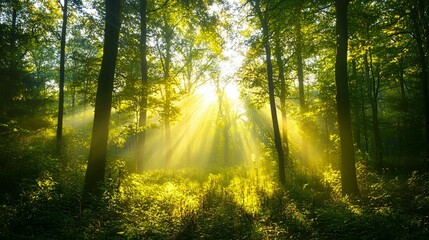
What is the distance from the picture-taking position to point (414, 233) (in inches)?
219

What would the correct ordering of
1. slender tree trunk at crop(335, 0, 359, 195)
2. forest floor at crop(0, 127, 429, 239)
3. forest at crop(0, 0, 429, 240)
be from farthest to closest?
slender tree trunk at crop(335, 0, 359, 195), forest at crop(0, 0, 429, 240), forest floor at crop(0, 127, 429, 239)

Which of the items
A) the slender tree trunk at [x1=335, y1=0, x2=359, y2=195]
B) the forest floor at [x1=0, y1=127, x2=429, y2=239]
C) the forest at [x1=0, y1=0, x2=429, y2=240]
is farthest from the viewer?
the slender tree trunk at [x1=335, y1=0, x2=359, y2=195]

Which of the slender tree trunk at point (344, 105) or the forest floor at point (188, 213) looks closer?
the forest floor at point (188, 213)

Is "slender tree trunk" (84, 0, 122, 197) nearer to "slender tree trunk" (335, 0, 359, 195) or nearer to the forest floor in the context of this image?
the forest floor

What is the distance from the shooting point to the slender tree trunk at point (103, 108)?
8797 mm

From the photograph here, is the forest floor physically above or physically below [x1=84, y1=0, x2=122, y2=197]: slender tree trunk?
below

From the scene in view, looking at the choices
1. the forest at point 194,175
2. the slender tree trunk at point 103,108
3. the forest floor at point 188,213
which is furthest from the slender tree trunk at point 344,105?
the slender tree trunk at point 103,108

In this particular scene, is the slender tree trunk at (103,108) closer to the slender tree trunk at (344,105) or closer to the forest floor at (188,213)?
the forest floor at (188,213)

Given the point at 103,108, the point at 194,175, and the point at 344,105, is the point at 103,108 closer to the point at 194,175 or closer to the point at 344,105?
the point at 344,105

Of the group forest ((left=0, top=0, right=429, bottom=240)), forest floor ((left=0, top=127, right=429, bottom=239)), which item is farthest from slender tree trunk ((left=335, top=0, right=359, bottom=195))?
forest floor ((left=0, top=127, right=429, bottom=239))

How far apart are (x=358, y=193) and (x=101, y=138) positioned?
891 cm

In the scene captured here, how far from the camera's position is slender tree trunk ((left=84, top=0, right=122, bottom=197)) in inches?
346

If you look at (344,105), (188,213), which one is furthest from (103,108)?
(344,105)

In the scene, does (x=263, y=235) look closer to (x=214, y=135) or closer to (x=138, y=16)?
(x=138, y=16)
